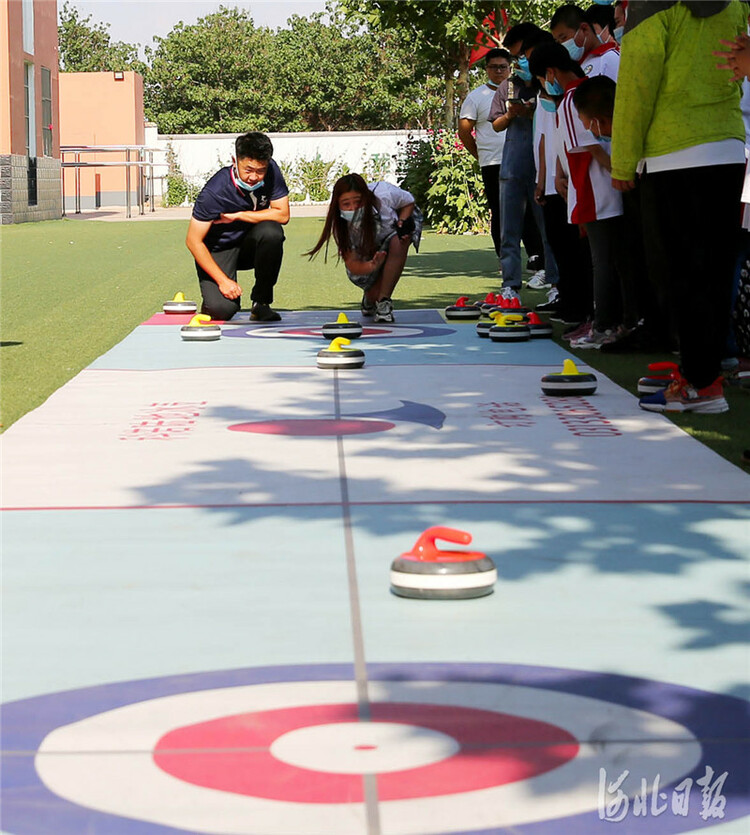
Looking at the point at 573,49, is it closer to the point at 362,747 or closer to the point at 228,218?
the point at 228,218

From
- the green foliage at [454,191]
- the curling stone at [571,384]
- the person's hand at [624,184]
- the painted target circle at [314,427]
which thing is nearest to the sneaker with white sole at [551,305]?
the curling stone at [571,384]

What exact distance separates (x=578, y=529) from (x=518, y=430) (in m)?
1.81

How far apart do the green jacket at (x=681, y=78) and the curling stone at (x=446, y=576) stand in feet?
10.4

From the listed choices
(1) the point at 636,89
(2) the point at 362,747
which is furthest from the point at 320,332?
(2) the point at 362,747

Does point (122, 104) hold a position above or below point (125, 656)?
above

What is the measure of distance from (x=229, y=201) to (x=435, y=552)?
285 inches

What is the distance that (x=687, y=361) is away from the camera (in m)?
6.45

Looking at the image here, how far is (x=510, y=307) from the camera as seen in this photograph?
34.8 feet

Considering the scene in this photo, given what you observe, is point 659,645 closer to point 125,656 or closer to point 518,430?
point 125,656

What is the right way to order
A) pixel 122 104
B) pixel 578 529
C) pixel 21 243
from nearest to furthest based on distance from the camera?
pixel 578 529
pixel 21 243
pixel 122 104

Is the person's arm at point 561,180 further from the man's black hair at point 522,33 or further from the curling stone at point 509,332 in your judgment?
the man's black hair at point 522,33

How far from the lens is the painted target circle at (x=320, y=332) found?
10078mm

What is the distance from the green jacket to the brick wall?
92.0 ft

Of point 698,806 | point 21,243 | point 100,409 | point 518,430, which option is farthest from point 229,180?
point 21,243
